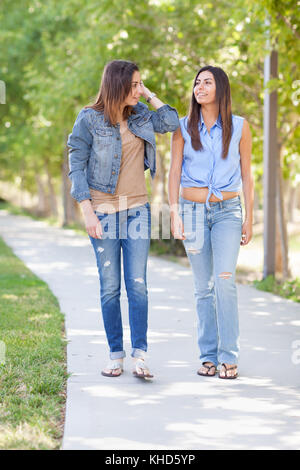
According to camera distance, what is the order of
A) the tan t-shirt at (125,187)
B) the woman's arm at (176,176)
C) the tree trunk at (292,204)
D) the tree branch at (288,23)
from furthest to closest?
the tree trunk at (292,204) → the tree branch at (288,23) → the woman's arm at (176,176) → the tan t-shirt at (125,187)

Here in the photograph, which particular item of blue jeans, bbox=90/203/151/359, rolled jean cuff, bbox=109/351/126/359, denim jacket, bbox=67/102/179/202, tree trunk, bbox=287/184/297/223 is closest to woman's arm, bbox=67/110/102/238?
denim jacket, bbox=67/102/179/202

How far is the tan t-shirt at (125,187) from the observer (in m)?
4.36

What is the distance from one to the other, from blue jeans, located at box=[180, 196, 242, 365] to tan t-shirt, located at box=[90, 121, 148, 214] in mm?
387

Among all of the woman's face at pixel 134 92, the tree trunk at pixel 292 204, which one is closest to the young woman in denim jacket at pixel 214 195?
the woman's face at pixel 134 92

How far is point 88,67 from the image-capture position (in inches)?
518

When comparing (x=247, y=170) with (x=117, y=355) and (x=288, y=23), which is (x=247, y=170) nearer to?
(x=117, y=355)

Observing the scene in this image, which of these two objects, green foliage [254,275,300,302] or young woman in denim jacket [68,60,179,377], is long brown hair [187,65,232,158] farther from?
green foliage [254,275,300,302]

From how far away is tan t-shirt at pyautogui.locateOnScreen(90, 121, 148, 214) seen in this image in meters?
4.36

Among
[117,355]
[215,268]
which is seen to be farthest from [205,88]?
[117,355]

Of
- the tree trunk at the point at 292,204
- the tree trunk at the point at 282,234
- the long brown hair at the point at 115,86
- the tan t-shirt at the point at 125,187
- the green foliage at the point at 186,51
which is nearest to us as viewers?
the long brown hair at the point at 115,86

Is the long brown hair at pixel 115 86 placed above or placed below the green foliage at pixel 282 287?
above

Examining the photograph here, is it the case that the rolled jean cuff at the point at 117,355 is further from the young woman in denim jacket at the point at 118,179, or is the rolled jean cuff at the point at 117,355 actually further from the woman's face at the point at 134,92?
the woman's face at the point at 134,92
